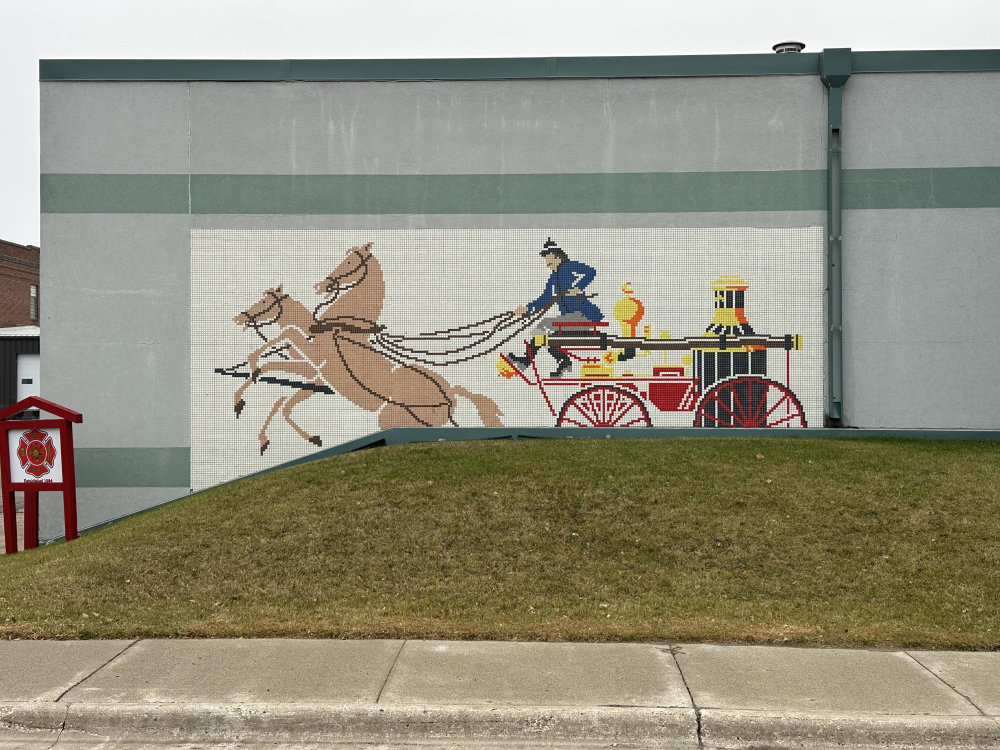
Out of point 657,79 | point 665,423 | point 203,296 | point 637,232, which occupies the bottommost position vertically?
point 665,423

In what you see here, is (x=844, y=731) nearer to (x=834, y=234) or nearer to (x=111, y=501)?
(x=834, y=234)

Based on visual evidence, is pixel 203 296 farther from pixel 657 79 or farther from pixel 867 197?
pixel 867 197

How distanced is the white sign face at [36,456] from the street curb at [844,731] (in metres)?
11.2

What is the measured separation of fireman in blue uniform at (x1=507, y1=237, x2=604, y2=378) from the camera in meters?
16.1

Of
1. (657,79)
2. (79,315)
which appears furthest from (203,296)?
(657,79)

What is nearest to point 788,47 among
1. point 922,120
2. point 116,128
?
point 922,120

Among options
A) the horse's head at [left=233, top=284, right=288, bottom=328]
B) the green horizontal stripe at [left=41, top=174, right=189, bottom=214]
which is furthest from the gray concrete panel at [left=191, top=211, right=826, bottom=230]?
the horse's head at [left=233, top=284, right=288, bottom=328]

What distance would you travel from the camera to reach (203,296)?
1628 centimetres

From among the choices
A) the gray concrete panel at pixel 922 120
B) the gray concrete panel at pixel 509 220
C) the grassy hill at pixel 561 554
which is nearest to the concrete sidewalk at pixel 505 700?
Result: the grassy hill at pixel 561 554

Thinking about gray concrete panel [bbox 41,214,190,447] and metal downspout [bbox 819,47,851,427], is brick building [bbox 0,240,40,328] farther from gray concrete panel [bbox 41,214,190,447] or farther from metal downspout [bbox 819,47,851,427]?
metal downspout [bbox 819,47,851,427]

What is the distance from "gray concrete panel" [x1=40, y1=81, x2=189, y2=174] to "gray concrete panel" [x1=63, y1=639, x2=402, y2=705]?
1105cm

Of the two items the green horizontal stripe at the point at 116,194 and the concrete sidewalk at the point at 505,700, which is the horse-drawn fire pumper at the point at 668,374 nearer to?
the green horizontal stripe at the point at 116,194

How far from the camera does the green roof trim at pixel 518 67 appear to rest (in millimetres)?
16172

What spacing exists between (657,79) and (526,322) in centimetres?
488
